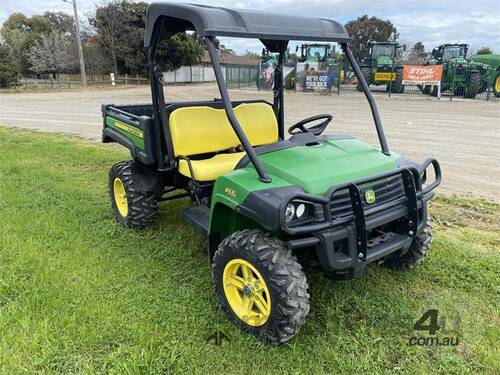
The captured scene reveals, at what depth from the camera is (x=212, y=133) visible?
372 cm

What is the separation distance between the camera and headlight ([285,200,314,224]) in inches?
91.1

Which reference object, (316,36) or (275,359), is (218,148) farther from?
(275,359)

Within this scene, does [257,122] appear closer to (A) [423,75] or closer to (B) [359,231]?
(B) [359,231]

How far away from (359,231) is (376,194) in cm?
34

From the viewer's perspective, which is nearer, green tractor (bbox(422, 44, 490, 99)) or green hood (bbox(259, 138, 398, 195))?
green hood (bbox(259, 138, 398, 195))

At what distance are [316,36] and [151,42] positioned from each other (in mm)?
1253

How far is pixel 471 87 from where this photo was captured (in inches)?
682

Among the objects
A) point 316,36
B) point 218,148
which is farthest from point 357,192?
point 218,148

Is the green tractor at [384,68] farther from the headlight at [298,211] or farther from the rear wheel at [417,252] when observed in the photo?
the headlight at [298,211]

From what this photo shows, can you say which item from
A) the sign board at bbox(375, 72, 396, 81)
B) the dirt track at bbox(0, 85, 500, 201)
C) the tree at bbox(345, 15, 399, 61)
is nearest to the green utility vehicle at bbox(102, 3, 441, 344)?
the dirt track at bbox(0, 85, 500, 201)

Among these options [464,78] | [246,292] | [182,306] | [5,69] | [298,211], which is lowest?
[182,306]

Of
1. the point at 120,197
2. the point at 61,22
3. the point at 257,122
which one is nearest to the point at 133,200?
the point at 120,197

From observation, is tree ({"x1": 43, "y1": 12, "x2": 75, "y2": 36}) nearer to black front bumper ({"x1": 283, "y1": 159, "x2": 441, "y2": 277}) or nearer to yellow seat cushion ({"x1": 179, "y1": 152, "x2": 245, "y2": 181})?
yellow seat cushion ({"x1": 179, "y1": 152, "x2": 245, "y2": 181})

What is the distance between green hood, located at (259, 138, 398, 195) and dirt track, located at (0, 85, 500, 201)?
292cm
